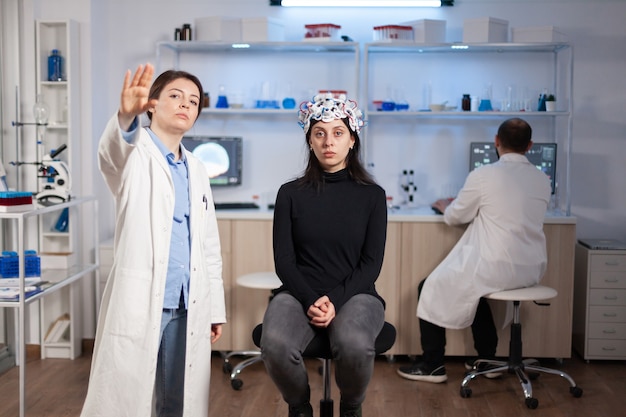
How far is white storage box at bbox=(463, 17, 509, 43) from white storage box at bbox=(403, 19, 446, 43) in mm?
129

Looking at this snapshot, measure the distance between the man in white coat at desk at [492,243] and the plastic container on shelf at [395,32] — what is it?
907 mm

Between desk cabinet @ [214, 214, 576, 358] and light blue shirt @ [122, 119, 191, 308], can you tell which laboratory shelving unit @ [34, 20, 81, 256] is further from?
light blue shirt @ [122, 119, 191, 308]

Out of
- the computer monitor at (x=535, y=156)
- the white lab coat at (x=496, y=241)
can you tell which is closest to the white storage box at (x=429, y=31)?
the computer monitor at (x=535, y=156)

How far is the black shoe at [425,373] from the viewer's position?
411 cm

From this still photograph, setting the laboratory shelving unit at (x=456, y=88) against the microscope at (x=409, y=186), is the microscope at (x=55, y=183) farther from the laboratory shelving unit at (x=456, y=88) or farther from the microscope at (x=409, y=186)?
the microscope at (x=409, y=186)

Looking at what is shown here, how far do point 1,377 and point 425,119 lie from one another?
2.81 metres

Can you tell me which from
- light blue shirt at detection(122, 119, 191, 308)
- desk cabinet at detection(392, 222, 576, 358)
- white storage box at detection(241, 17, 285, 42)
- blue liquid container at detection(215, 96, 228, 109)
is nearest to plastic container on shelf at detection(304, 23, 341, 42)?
white storage box at detection(241, 17, 285, 42)

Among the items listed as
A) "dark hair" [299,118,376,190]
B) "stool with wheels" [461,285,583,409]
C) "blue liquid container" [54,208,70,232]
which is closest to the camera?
"dark hair" [299,118,376,190]

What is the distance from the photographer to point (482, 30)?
4.53 metres

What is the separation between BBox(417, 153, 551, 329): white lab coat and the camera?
12.8 ft

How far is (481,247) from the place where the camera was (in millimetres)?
3969

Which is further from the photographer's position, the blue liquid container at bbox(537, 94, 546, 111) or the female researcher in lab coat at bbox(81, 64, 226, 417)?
the blue liquid container at bbox(537, 94, 546, 111)

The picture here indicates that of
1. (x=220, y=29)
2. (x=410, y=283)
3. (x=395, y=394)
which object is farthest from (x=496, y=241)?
(x=220, y=29)

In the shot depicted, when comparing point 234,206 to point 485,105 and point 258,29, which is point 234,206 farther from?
point 485,105
